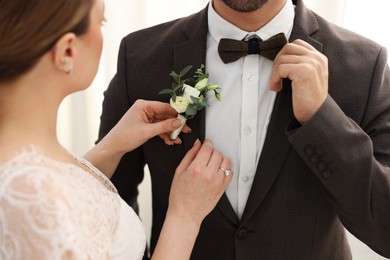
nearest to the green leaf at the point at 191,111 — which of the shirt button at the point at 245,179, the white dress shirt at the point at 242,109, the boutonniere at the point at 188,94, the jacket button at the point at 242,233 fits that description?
the boutonniere at the point at 188,94

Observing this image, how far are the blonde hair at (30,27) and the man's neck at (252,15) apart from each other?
0.57 m

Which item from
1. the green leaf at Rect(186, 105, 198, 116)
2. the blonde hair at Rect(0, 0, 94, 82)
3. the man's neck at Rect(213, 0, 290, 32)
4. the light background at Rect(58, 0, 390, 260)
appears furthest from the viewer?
the light background at Rect(58, 0, 390, 260)

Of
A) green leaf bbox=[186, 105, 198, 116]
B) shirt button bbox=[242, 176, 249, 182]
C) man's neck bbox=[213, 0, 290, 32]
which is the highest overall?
man's neck bbox=[213, 0, 290, 32]

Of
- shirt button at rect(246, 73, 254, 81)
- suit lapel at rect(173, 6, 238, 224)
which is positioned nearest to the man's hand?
shirt button at rect(246, 73, 254, 81)

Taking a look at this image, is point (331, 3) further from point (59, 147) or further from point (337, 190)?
point (59, 147)

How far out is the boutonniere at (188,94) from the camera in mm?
1121

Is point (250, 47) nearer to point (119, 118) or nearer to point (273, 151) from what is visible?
point (273, 151)

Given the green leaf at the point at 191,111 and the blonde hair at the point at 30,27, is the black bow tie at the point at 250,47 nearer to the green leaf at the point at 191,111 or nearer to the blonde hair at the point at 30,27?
the green leaf at the point at 191,111

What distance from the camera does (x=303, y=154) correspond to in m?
1.05

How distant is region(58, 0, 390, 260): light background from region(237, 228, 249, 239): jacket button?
1.02 meters

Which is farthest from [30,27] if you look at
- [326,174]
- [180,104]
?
[326,174]

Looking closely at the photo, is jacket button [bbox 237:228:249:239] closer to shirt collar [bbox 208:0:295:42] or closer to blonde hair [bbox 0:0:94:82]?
shirt collar [bbox 208:0:295:42]

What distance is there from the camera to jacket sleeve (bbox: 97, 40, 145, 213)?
1308mm

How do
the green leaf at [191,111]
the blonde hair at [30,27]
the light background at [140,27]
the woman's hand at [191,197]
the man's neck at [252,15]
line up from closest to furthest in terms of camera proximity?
the blonde hair at [30,27]
the woman's hand at [191,197]
the green leaf at [191,111]
the man's neck at [252,15]
the light background at [140,27]
